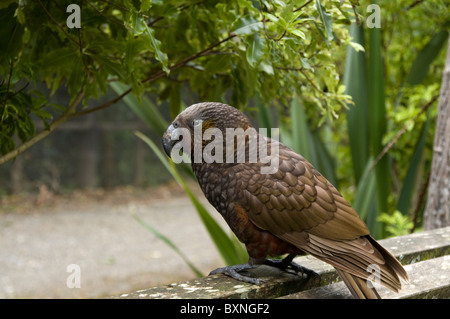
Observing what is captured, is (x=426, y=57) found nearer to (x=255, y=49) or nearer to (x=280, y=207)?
(x=255, y=49)

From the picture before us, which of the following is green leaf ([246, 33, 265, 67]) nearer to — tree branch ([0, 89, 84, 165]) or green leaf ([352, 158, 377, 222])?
tree branch ([0, 89, 84, 165])

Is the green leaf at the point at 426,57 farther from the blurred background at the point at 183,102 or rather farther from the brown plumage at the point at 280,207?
the brown plumage at the point at 280,207

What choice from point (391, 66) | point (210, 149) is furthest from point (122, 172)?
point (210, 149)

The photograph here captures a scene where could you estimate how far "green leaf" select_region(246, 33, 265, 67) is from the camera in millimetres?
1214

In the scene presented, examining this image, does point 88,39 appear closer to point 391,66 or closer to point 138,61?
point 138,61

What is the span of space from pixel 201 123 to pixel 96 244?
4042 millimetres

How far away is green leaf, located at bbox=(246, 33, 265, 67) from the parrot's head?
126mm

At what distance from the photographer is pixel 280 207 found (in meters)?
1.18

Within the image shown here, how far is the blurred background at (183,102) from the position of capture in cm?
127

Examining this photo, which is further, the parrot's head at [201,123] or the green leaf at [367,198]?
the green leaf at [367,198]

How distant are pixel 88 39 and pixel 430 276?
109 cm

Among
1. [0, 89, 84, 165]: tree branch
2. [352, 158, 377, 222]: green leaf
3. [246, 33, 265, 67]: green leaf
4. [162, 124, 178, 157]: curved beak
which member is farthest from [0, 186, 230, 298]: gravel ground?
[246, 33, 265, 67]: green leaf

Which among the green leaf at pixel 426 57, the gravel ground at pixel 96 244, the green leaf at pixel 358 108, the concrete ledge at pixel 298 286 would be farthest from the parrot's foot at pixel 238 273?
the gravel ground at pixel 96 244

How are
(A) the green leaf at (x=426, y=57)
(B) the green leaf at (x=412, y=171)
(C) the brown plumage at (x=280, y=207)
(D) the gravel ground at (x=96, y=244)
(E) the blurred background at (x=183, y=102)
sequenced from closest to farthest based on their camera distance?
(C) the brown plumage at (x=280, y=207) < (E) the blurred background at (x=183, y=102) < (B) the green leaf at (x=412, y=171) < (A) the green leaf at (x=426, y=57) < (D) the gravel ground at (x=96, y=244)
